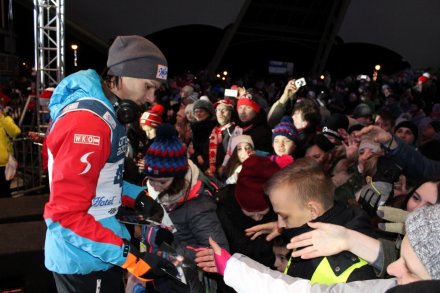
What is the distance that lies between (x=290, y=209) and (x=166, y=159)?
1146mm

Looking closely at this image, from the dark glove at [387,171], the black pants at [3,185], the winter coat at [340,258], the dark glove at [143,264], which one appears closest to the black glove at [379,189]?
the dark glove at [387,171]

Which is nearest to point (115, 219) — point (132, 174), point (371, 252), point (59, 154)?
point (59, 154)

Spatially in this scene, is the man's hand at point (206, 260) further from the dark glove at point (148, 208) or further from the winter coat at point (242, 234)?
the winter coat at point (242, 234)

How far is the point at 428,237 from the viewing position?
1154 mm

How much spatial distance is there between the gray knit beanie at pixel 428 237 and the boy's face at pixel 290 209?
0.84 meters

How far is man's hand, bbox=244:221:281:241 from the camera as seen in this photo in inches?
108

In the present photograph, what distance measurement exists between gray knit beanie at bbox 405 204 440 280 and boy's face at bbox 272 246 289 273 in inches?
68.1

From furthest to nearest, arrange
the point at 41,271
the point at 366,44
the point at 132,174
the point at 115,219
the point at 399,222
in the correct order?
the point at 366,44 → the point at 132,174 → the point at 41,271 → the point at 115,219 → the point at 399,222

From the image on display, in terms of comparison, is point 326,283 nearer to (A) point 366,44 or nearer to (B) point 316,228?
(B) point 316,228

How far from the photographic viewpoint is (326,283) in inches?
67.6

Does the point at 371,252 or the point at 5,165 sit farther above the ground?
the point at 371,252

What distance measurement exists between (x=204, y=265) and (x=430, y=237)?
1259 millimetres

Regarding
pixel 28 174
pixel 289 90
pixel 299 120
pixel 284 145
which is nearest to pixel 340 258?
pixel 284 145

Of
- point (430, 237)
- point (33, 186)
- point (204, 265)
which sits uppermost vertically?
point (430, 237)
